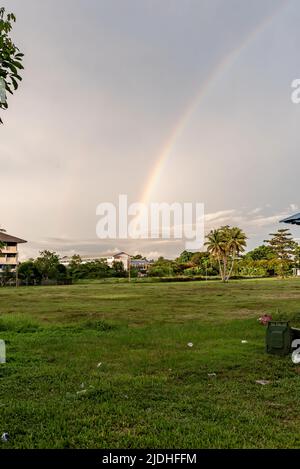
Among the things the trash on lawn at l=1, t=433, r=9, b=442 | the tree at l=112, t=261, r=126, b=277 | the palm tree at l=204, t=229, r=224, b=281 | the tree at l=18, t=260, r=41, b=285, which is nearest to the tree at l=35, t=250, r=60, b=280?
the tree at l=18, t=260, r=41, b=285

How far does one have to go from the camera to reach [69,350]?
9.94 m

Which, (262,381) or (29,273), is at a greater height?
(29,273)

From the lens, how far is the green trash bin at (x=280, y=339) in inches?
347

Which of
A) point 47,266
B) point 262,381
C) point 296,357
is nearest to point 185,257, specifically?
point 47,266

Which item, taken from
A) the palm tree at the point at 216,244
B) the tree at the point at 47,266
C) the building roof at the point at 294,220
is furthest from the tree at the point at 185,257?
the building roof at the point at 294,220

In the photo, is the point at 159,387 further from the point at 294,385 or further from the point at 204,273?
the point at 204,273

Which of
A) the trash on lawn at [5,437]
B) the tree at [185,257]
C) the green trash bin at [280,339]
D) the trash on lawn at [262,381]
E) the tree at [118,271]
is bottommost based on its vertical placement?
the trash on lawn at [262,381]

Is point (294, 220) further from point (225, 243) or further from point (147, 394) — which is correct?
point (225, 243)

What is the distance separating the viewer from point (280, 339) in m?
8.84

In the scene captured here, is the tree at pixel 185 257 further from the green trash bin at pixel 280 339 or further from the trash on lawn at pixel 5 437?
the trash on lawn at pixel 5 437

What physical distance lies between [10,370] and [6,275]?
195 feet

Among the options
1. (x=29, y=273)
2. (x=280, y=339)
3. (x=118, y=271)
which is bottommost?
(x=280, y=339)

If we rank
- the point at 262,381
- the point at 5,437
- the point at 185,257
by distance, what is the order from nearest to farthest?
1. the point at 5,437
2. the point at 262,381
3. the point at 185,257
